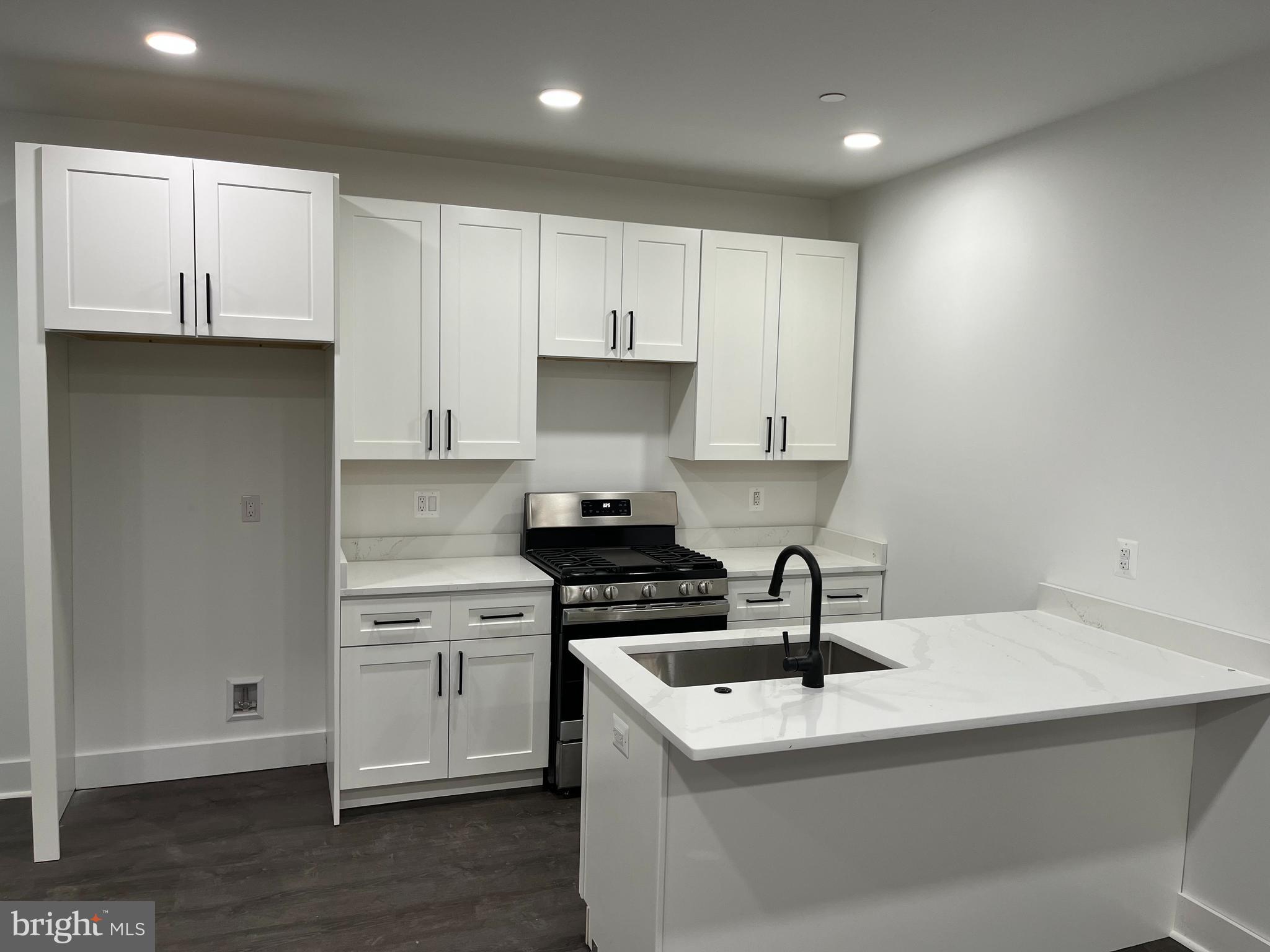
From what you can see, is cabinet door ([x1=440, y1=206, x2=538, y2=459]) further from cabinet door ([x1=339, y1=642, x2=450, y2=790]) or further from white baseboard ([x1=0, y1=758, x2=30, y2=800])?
white baseboard ([x1=0, y1=758, x2=30, y2=800])

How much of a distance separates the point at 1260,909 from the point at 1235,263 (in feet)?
5.92

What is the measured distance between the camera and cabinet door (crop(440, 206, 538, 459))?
3541 mm

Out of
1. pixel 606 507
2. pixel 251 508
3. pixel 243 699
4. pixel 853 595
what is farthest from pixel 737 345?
pixel 243 699

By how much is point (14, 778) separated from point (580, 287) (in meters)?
2.93

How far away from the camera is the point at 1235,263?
254 cm

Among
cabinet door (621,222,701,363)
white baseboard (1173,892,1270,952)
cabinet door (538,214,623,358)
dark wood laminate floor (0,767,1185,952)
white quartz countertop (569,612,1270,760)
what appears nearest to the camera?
white quartz countertop (569,612,1270,760)

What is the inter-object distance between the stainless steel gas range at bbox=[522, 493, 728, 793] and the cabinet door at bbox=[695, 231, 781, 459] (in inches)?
22.9

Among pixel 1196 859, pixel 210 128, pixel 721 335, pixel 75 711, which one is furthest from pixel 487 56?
pixel 1196 859

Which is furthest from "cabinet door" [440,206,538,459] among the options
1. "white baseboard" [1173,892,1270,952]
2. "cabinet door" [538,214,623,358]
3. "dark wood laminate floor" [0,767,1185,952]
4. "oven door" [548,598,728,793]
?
"white baseboard" [1173,892,1270,952]

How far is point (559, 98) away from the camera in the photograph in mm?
3000

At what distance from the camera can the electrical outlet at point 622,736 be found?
221 centimetres

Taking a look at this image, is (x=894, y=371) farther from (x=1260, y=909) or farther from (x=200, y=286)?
(x=200, y=286)

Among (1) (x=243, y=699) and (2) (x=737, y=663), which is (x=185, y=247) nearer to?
(1) (x=243, y=699)

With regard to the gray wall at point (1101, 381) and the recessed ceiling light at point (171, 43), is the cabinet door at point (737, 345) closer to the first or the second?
the gray wall at point (1101, 381)
